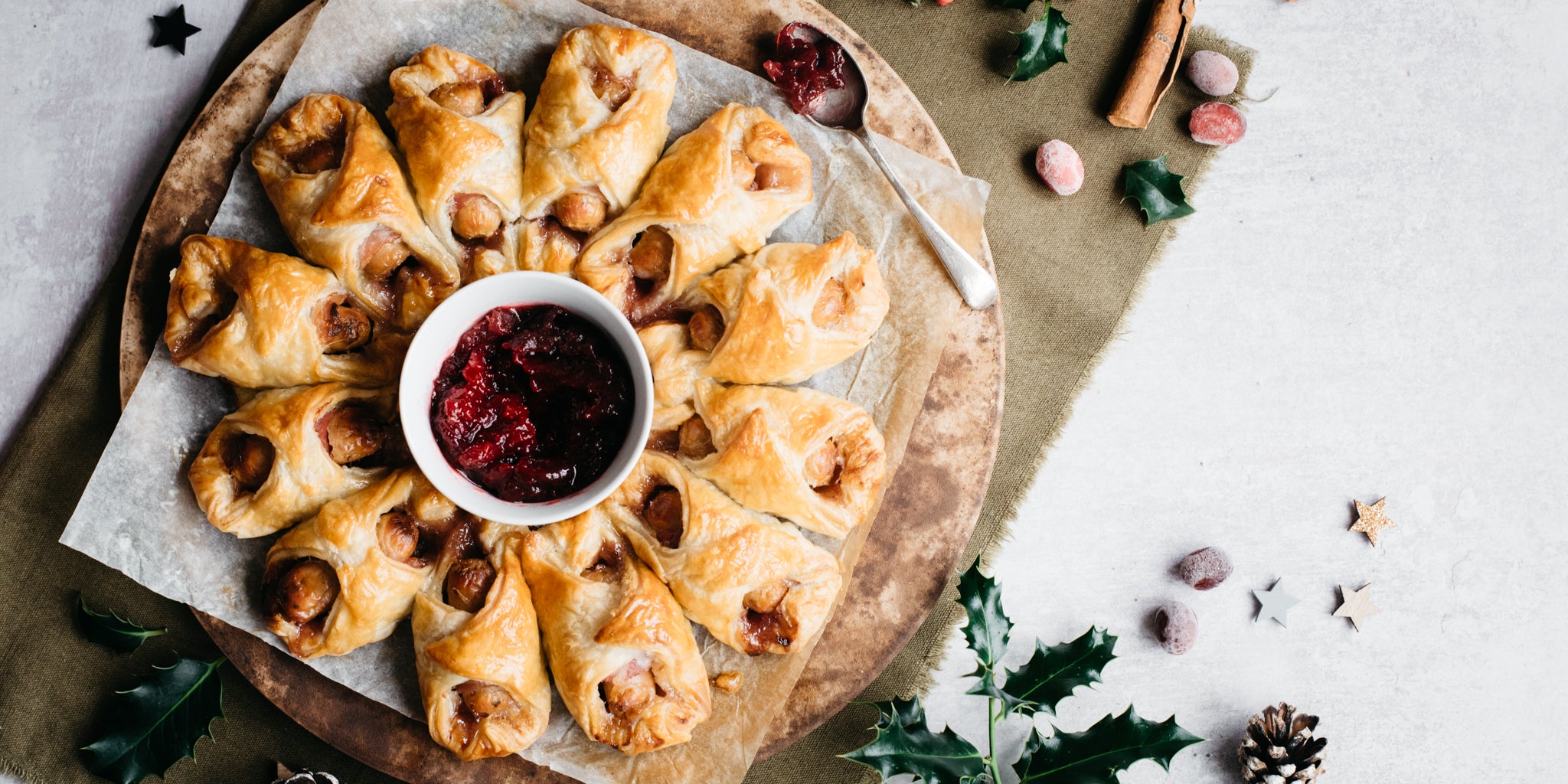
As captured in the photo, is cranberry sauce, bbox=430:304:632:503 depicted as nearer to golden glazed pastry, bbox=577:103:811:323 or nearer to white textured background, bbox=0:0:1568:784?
golden glazed pastry, bbox=577:103:811:323

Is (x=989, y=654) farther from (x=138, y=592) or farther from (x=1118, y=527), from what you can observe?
(x=138, y=592)

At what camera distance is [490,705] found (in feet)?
9.94

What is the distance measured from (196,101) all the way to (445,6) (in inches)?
42.3

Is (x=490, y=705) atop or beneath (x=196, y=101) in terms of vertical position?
beneath

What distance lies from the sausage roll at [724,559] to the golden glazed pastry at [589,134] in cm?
84

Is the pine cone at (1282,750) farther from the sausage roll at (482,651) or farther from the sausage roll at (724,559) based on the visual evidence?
the sausage roll at (482,651)

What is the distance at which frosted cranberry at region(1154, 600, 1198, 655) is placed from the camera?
12.1 feet

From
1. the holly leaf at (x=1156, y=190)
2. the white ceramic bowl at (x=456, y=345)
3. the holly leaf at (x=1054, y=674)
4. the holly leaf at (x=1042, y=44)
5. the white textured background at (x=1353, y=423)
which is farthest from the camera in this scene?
the white textured background at (x=1353, y=423)

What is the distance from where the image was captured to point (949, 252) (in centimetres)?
332

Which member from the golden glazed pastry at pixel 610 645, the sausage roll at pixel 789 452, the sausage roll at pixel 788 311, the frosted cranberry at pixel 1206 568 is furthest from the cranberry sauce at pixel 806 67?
the frosted cranberry at pixel 1206 568

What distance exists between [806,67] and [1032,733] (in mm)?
2631

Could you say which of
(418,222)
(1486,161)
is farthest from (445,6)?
(1486,161)

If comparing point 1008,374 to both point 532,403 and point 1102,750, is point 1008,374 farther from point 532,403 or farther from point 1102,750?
point 532,403

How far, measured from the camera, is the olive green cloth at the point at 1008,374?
340cm
